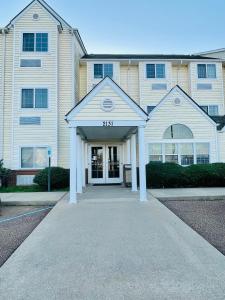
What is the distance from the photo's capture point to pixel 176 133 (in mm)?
16578

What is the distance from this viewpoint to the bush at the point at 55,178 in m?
14.2

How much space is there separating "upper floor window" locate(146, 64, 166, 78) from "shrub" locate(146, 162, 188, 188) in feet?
28.5

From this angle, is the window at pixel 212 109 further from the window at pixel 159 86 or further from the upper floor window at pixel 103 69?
the upper floor window at pixel 103 69

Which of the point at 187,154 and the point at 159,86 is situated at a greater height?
the point at 159,86

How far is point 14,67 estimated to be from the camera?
17.5 metres

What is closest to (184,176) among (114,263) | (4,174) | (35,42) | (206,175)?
(206,175)

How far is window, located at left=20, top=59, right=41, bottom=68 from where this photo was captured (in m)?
17.6

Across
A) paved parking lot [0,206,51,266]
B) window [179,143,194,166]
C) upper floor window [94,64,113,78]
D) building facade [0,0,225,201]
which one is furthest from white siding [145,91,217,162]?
paved parking lot [0,206,51,266]

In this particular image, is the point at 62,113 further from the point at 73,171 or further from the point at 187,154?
the point at 187,154

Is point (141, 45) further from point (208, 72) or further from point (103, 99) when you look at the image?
point (103, 99)

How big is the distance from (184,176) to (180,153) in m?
2.84

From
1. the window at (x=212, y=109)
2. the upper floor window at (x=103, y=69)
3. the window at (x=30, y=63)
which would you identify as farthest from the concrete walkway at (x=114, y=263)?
the window at (x=212, y=109)

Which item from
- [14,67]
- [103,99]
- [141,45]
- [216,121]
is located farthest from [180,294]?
[141,45]

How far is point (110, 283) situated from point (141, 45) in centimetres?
3103
